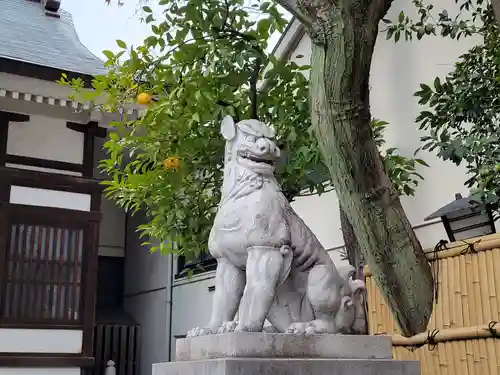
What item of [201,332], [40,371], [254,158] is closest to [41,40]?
[40,371]

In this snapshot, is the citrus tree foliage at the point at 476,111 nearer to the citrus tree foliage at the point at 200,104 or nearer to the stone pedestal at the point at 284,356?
the citrus tree foliage at the point at 200,104

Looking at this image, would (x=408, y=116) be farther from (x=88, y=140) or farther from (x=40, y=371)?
(x=40, y=371)

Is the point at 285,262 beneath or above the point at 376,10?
beneath

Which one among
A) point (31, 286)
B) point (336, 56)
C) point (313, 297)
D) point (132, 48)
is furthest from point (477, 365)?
point (31, 286)

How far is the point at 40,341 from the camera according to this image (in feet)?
25.2

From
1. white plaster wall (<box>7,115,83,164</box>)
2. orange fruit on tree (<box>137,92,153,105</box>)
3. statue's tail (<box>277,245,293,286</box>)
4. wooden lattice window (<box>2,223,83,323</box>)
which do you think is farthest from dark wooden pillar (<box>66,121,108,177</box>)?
statue's tail (<box>277,245,293,286</box>)

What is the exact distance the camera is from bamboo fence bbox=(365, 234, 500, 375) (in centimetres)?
332

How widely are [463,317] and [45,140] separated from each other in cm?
Answer: 637

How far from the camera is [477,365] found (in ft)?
10.9

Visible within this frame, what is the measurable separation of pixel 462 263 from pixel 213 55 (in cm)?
248

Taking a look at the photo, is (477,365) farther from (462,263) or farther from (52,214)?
(52,214)

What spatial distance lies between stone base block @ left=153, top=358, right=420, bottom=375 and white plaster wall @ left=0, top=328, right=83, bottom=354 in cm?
529

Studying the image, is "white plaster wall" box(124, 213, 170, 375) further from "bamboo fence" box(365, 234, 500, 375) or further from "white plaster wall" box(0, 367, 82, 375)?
"bamboo fence" box(365, 234, 500, 375)

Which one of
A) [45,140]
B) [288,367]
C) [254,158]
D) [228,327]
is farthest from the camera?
[45,140]
